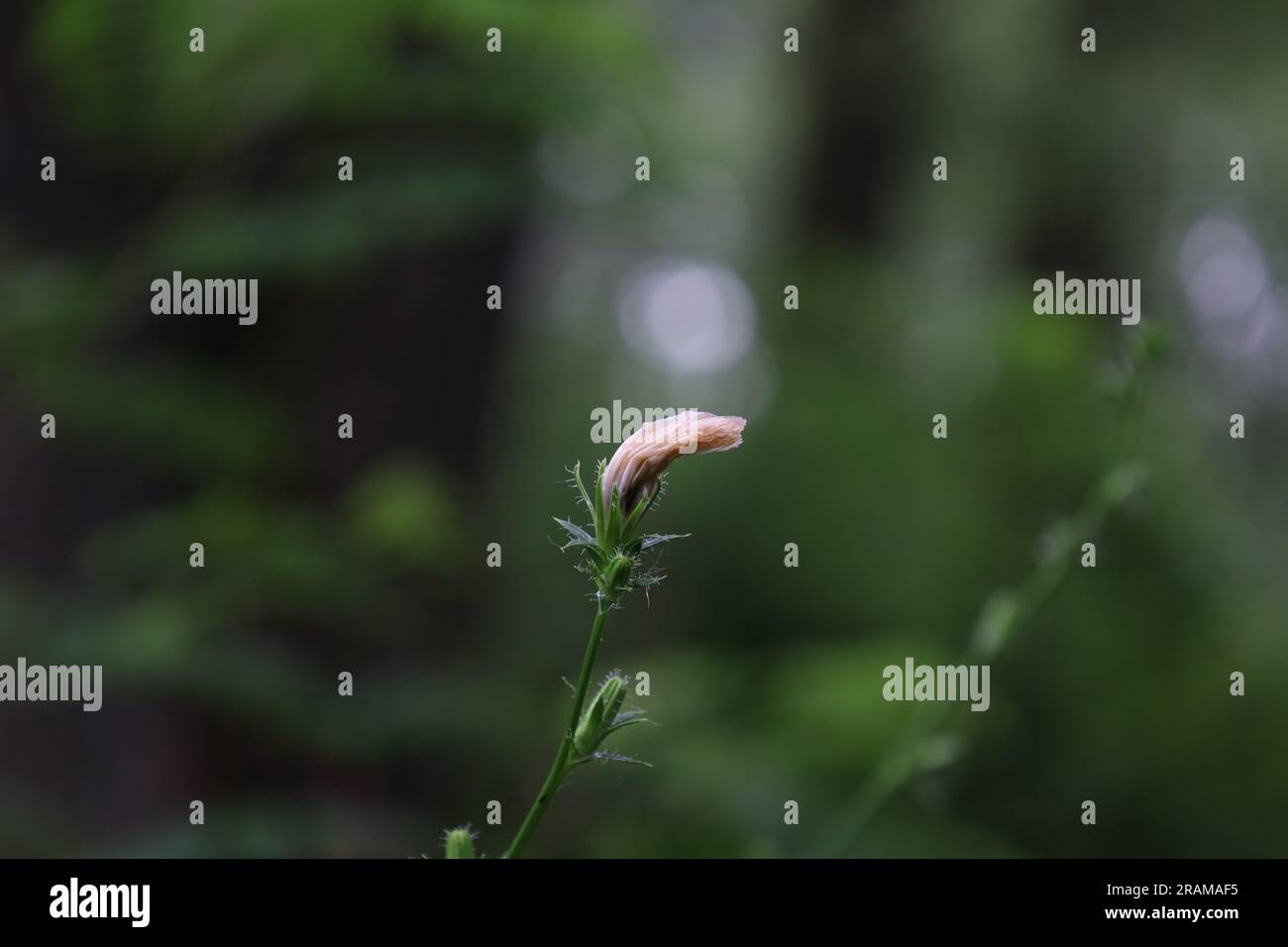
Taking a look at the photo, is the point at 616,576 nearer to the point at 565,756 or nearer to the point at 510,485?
the point at 565,756

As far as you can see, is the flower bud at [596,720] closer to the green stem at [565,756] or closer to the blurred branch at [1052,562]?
the green stem at [565,756]

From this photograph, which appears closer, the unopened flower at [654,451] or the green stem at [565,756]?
the green stem at [565,756]

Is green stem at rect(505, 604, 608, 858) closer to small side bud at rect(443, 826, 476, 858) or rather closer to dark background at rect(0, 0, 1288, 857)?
small side bud at rect(443, 826, 476, 858)

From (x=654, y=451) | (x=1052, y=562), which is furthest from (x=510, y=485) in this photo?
(x=654, y=451)

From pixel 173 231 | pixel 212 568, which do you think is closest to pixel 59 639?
pixel 212 568

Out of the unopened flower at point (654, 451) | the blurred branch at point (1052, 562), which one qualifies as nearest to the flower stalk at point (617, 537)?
the unopened flower at point (654, 451)

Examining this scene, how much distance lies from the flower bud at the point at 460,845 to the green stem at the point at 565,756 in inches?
3.0

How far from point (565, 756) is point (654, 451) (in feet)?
0.74

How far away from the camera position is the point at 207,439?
3.01 metres

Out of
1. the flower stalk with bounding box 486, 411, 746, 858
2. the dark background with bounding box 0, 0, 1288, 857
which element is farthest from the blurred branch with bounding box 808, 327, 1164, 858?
the flower stalk with bounding box 486, 411, 746, 858

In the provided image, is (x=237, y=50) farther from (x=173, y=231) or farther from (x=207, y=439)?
(x=207, y=439)

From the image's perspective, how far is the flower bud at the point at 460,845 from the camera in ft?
2.67

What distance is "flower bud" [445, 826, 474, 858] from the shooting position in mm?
813

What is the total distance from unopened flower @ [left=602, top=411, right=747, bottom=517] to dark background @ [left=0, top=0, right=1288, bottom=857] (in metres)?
0.69
